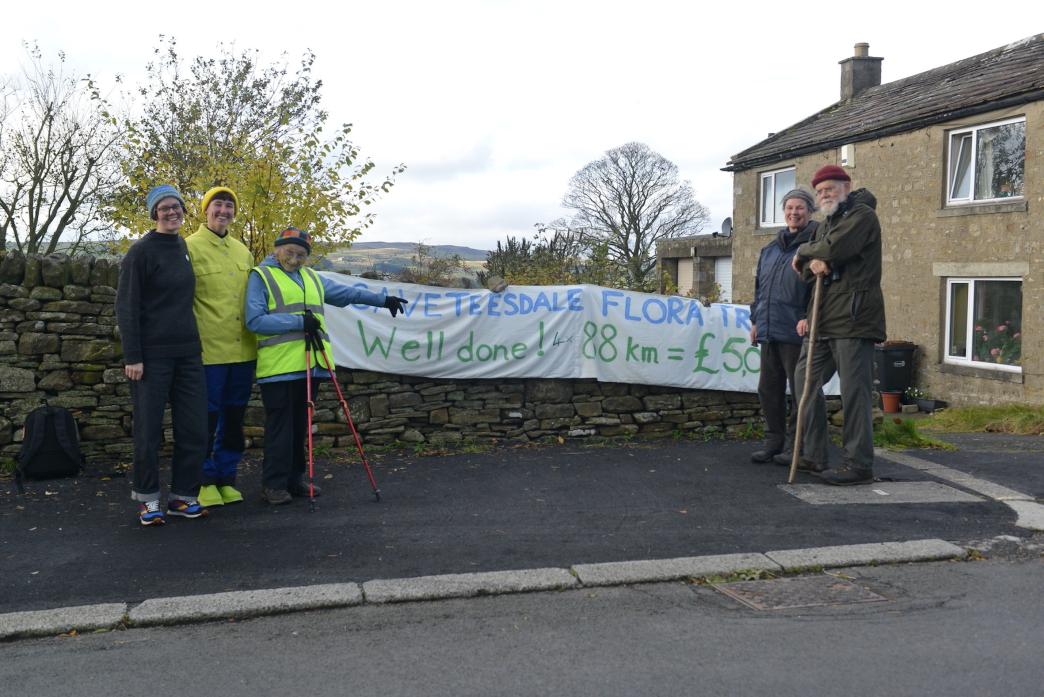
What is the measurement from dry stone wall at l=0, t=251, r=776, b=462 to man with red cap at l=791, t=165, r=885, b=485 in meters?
2.19

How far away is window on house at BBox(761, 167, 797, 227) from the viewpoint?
76.9 ft

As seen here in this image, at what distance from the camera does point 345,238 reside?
12875 mm

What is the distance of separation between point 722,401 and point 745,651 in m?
5.46

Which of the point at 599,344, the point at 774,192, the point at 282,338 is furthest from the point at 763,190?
the point at 282,338

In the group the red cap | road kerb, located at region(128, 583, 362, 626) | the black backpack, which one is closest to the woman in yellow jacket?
the black backpack

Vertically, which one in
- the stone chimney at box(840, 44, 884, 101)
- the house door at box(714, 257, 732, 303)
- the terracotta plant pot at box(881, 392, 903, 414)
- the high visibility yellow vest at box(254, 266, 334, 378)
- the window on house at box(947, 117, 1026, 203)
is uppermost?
the stone chimney at box(840, 44, 884, 101)

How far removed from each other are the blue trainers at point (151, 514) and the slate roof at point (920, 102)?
51.0 ft

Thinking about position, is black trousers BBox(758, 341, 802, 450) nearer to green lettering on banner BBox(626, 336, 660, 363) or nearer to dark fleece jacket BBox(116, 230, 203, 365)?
green lettering on banner BBox(626, 336, 660, 363)

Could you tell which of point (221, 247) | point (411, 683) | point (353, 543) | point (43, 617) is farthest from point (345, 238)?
point (411, 683)

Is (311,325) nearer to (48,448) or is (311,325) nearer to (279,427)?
(279,427)

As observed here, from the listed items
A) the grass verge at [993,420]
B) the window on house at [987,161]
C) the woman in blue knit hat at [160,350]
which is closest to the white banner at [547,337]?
the woman in blue knit hat at [160,350]

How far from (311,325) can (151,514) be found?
149cm

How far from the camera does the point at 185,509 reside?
237 inches

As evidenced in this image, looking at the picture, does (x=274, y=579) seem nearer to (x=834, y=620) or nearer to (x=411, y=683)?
(x=411, y=683)
